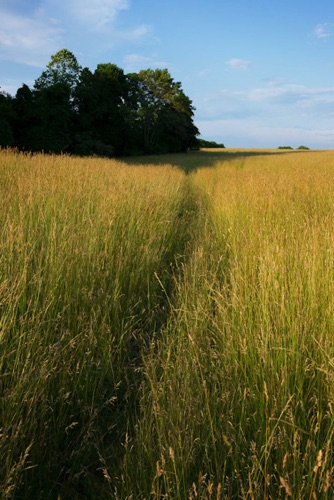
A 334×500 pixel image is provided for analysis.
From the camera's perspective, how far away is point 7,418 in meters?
1.85

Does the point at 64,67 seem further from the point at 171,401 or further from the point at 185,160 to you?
the point at 171,401

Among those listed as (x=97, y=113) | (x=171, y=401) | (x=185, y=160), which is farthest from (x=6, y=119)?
(x=171, y=401)

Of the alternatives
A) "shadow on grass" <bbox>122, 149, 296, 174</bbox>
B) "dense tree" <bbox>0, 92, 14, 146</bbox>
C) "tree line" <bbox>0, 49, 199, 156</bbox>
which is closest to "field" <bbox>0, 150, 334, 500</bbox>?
"tree line" <bbox>0, 49, 199, 156</bbox>

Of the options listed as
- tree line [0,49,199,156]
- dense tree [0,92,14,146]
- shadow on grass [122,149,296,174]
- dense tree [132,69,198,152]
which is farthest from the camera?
dense tree [132,69,198,152]

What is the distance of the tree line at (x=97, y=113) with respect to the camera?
972 inches

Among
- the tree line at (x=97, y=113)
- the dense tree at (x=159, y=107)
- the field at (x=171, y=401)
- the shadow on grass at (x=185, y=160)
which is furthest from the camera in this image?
the dense tree at (x=159, y=107)

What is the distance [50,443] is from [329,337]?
1606 mm

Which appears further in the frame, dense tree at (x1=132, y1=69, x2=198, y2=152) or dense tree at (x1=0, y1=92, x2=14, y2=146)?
dense tree at (x1=132, y1=69, x2=198, y2=152)

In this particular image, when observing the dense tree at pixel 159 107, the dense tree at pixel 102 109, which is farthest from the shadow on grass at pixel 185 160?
the dense tree at pixel 159 107

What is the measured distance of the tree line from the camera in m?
24.7

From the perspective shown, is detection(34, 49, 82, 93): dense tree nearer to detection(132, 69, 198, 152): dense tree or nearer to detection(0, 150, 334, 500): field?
detection(132, 69, 198, 152): dense tree

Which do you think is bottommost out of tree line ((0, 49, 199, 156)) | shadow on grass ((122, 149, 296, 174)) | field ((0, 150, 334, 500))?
field ((0, 150, 334, 500))

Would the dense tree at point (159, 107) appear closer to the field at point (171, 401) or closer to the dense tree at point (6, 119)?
the dense tree at point (6, 119)

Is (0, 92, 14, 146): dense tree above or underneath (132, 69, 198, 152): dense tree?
underneath
